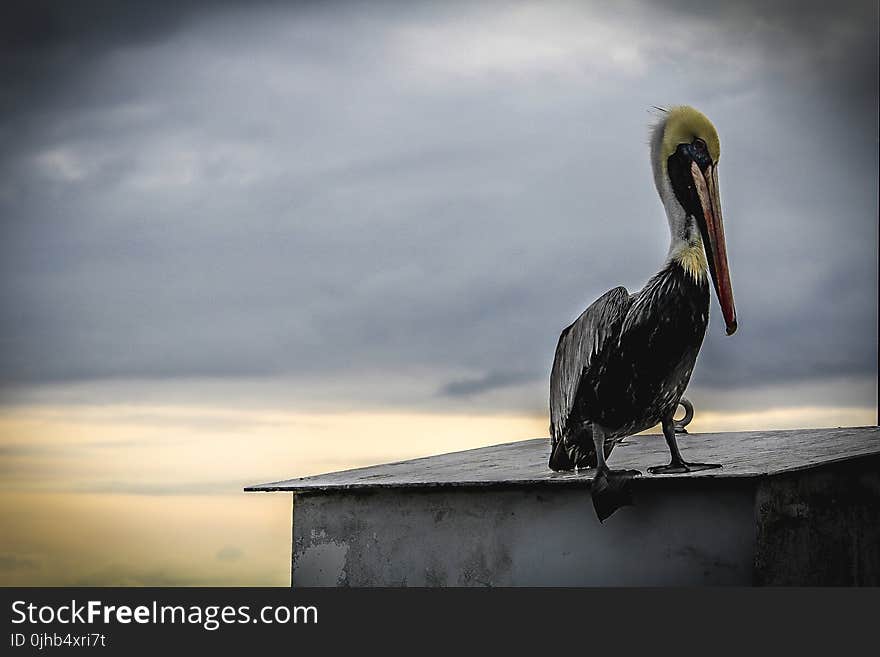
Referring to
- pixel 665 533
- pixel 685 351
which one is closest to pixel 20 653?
pixel 665 533

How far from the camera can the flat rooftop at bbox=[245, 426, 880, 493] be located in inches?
345

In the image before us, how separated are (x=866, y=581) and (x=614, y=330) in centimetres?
285

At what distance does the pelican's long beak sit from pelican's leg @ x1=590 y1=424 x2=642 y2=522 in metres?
1.48

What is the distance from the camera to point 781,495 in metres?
8.24

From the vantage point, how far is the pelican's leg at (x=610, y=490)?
8297 millimetres

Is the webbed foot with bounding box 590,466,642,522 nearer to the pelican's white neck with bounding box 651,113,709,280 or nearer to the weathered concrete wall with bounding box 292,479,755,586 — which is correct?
the weathered concrete wall with bounding box 292,479,755,586

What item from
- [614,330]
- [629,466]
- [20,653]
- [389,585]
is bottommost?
[20,653]

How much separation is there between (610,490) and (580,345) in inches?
45.2

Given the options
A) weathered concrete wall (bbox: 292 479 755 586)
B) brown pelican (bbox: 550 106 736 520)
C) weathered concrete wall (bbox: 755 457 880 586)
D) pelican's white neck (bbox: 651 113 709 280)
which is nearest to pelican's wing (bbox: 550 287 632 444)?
brown pelican (bbox: 550 106 736 520)

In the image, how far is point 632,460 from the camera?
1002 cm

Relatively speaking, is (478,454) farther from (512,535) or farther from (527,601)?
(527,601)

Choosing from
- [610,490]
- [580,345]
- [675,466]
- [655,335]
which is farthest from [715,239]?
[610,490]

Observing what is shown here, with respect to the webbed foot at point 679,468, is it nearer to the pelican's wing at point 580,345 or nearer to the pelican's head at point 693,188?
the pelican's wing at point 580,345

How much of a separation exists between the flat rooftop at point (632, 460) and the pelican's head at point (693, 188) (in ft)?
3.92
